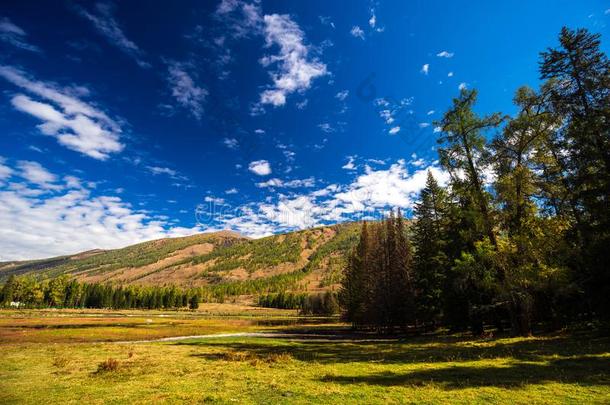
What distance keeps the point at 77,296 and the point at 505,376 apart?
20133 cm

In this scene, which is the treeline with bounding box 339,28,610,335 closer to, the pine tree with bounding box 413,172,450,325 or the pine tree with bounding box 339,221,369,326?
the pine tree with bounding box 413,172,450,325

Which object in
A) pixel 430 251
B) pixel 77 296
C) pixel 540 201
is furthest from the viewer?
pixel 77 296

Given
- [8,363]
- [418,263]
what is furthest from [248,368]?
[418,263]

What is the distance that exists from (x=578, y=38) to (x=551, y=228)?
1224cm

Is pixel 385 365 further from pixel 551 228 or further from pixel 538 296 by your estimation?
pixel 538 296

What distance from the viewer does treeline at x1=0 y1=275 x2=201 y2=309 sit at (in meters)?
140

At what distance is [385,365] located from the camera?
1792 cm

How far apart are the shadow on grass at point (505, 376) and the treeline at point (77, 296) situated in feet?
575

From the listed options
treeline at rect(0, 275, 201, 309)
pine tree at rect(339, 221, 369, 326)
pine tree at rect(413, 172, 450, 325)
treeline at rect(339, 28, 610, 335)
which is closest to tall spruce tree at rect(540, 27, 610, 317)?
treeline at rect(339, 28, 610, 335)

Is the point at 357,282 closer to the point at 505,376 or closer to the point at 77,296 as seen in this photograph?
the point at 505,376

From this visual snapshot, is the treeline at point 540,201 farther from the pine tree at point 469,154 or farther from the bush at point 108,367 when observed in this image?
the bush at point 108,367

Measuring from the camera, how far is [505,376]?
13.4m

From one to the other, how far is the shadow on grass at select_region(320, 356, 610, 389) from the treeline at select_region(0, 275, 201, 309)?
175 meters

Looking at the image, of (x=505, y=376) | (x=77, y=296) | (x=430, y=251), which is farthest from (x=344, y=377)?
(x=77, y=296)
